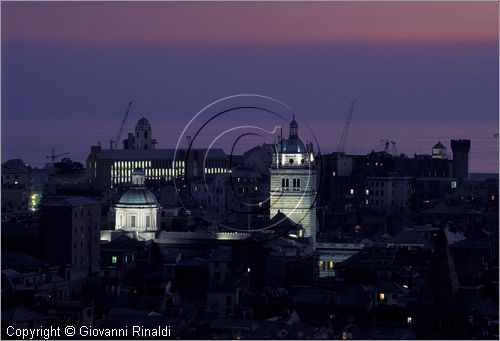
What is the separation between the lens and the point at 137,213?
85.8 meters

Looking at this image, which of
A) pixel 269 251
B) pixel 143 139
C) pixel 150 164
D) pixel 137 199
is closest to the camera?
pixel 269 251

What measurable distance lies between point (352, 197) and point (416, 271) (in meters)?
36.6

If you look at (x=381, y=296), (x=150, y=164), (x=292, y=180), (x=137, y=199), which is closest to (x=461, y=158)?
(x=150, y=164)

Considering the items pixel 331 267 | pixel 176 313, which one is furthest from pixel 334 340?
pixel 331 267

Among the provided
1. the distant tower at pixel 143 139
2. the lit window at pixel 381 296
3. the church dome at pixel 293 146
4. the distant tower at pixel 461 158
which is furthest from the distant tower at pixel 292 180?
the distant tower at pixel 143 139

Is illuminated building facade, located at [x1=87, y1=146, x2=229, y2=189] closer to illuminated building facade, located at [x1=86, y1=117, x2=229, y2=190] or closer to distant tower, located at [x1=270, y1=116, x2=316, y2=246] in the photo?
illuminated building facade, located at [x1=86, y1=117, x2=229, y2=190]

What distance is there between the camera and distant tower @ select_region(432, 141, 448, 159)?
418 ft

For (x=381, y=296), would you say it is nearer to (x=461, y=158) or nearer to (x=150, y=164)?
(x=461, y=158)

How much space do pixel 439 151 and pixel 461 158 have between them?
20.6 feet

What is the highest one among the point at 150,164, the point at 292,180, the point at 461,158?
the point at 461,158

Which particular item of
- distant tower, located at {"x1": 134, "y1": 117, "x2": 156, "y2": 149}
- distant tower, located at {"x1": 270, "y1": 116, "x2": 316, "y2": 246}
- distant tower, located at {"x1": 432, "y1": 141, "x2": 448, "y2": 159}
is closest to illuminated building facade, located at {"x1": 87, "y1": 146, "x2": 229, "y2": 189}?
distant tower, located at {"x1": 134, "y1": 117, "x2": 156, "y2": 149}

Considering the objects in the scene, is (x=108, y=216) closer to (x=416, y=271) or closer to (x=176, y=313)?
(x=416, y=271)

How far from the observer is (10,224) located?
82750 mm

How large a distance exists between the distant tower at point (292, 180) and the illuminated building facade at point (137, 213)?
4513 millimetres
